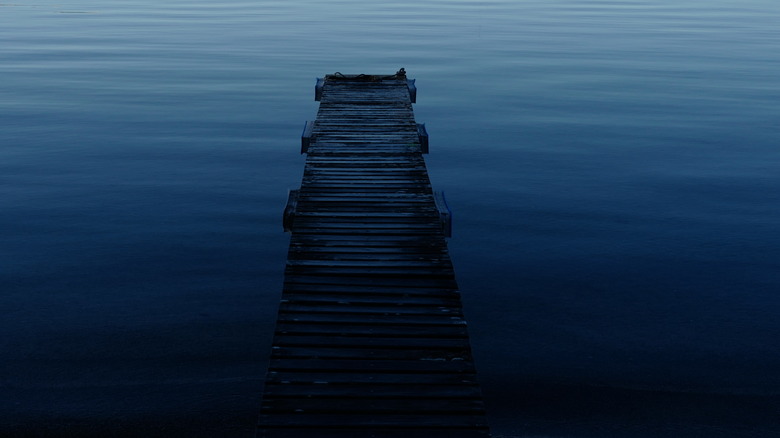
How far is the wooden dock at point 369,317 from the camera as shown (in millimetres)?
8164

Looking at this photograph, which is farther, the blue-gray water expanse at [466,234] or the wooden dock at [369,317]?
the blue-gray water expanse at [466,234]

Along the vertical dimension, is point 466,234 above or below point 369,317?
below

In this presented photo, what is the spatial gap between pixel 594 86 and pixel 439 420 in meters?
25.0

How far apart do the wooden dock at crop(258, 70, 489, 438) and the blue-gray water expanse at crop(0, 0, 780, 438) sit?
1.28 m

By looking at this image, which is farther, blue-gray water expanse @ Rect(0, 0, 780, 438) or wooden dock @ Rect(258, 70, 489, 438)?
blue-gray water expanse @ Rect(0, 0, 780, 438)

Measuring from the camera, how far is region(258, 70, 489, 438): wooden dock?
26.8 feet

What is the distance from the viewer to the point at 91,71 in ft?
113

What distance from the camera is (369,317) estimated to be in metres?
9.80

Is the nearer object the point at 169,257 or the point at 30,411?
the point at 30,411

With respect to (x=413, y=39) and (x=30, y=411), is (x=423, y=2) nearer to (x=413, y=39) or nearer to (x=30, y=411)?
(x=413, y=39)

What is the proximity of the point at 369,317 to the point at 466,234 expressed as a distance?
22.0ft

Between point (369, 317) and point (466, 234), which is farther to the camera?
point (466, 234)

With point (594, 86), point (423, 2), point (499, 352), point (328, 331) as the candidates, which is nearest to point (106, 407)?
point (328, 331)

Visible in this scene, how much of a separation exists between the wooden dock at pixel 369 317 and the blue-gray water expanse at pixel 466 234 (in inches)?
50.5
